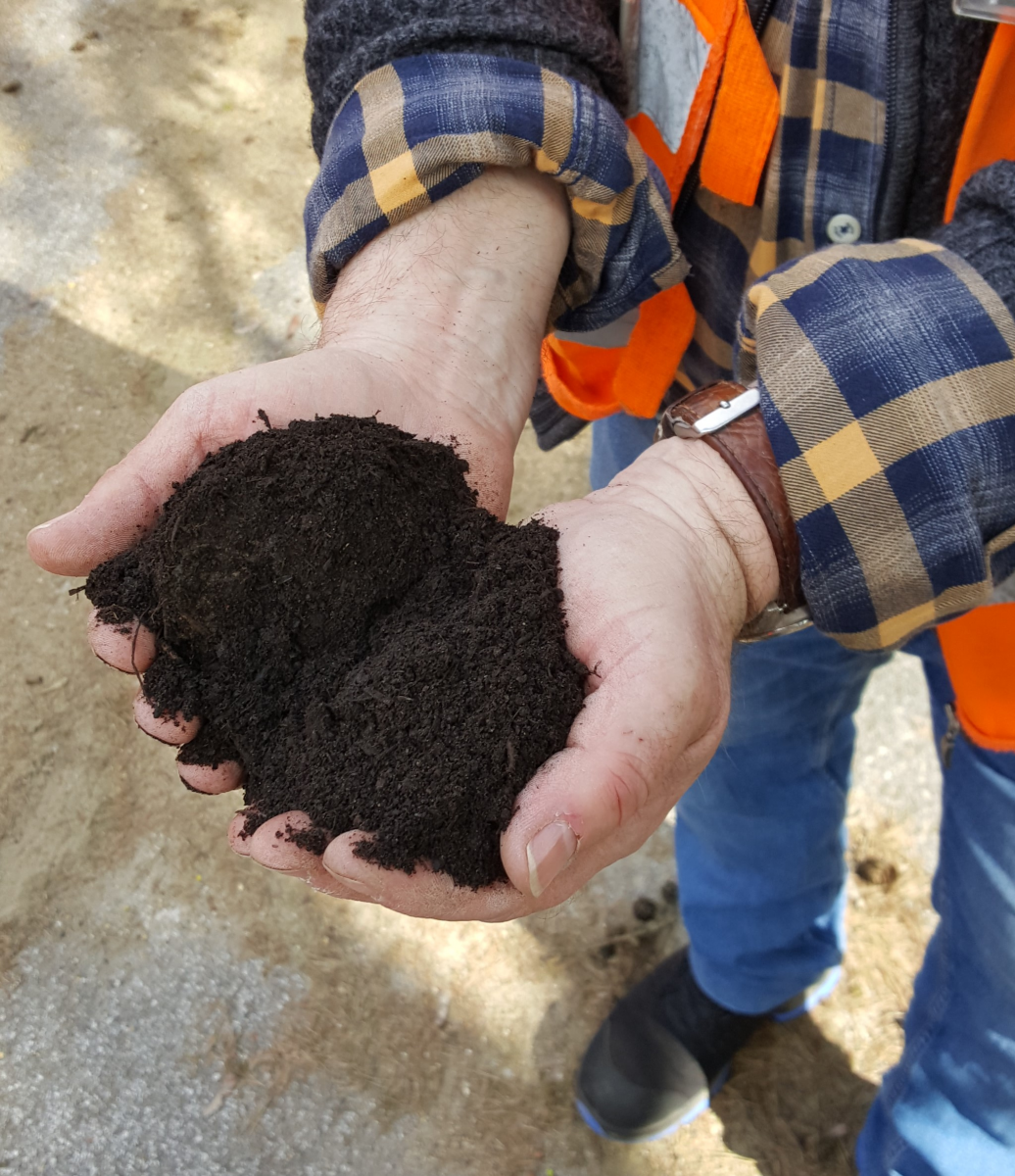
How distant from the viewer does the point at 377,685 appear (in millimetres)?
1188

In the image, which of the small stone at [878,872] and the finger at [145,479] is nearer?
the finger at [145,479]

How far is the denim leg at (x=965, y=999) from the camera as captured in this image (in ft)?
4.89

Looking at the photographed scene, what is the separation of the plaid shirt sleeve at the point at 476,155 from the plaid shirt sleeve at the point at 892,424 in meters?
0.38

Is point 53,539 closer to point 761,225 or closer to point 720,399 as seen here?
point 720,399

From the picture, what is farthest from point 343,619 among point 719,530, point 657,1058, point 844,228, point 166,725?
point 657,1058

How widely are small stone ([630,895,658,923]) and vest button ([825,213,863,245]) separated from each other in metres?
2.00

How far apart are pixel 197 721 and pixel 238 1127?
5.23 feet

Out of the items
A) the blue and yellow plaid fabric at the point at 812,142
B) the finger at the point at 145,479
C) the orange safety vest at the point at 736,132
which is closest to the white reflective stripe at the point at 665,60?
the orange safety vest at the point at 736,132

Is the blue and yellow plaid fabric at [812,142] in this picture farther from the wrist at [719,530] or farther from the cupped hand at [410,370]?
the wrist at [719,530]

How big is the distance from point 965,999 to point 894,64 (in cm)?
155

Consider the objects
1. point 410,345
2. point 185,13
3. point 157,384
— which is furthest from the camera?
point 185,13

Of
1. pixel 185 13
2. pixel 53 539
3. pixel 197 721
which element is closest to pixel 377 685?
pixel 197 721

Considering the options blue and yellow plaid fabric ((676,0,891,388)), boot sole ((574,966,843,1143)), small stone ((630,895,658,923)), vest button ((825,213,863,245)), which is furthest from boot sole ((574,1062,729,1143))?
vest button ((825,213,863,245))

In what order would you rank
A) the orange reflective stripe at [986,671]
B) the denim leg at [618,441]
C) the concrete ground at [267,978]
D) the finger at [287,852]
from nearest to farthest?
the finger at [287,852]
the orange reflective stripe at [986,671]
the denim leg at [618,441]
the concrete ground at [267,978]
